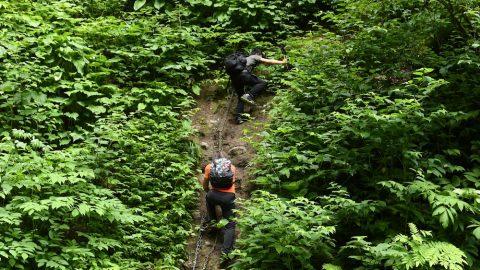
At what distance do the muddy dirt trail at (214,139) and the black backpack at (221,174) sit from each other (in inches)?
36.3

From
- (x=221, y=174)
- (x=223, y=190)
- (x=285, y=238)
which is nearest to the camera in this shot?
(x=285, y=238)

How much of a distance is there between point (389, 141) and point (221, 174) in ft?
9.40

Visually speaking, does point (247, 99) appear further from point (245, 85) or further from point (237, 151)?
point (237, 151)

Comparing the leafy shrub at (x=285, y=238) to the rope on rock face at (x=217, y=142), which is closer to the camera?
the leafy shrub at (x=285, y=238)

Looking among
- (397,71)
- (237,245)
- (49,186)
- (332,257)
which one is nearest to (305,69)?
(397,71)

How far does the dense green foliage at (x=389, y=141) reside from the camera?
212 inches

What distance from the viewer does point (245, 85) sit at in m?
10.8

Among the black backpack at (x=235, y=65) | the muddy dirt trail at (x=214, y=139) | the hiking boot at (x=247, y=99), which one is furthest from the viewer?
the hiking boot at (x=247, y=99)

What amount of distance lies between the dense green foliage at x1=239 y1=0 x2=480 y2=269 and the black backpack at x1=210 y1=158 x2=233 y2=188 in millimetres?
618

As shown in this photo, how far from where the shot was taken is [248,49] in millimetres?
12406

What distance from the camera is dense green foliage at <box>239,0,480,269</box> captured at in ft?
17.7

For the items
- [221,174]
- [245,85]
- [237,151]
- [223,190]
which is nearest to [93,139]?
[221,174]

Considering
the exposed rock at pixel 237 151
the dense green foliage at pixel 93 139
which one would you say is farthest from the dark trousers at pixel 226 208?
the exposed rock at pixel 237 151

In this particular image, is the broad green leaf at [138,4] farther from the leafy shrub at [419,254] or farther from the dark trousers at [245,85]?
the leafy shrub at [419,254]
